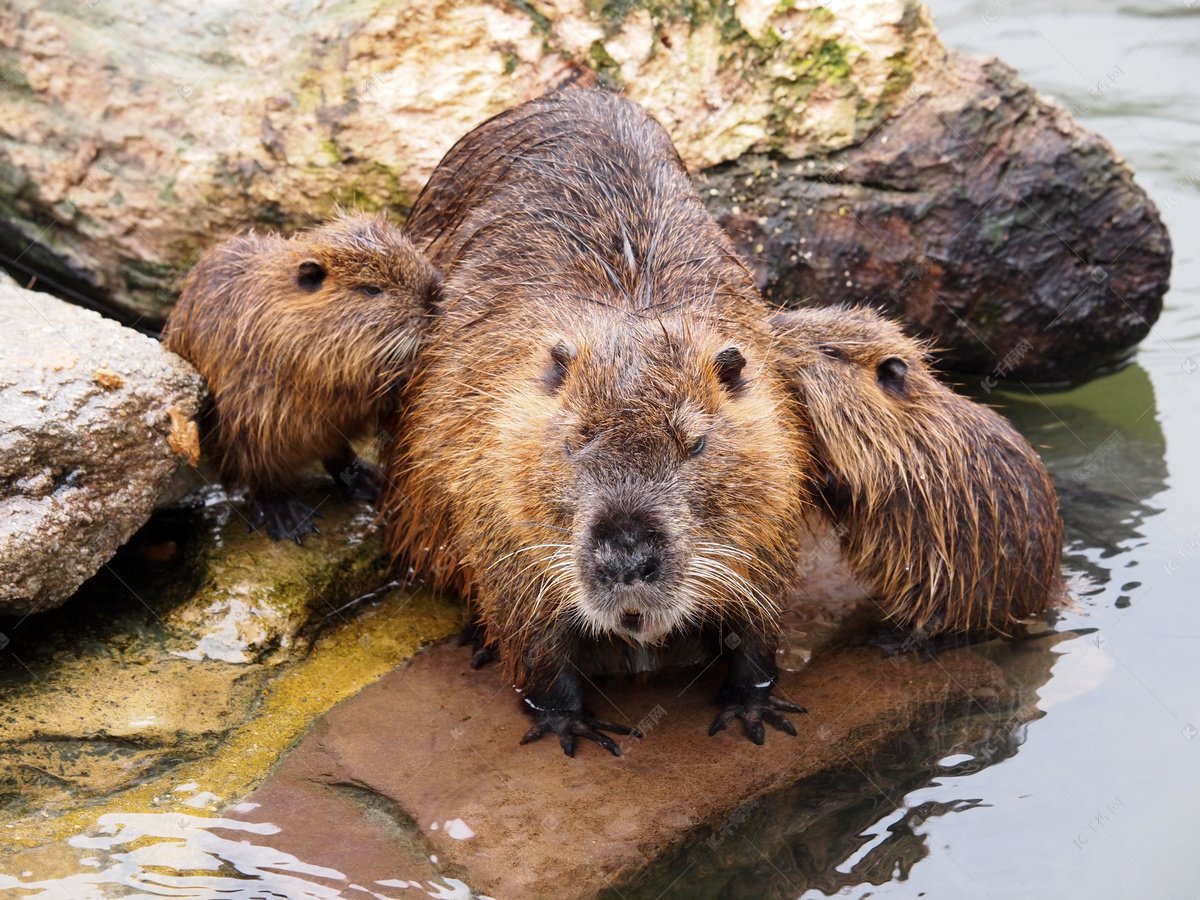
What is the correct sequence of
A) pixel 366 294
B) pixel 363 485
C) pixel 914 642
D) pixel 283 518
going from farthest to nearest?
pixel 363 485 → pixel 283 518 → pixel 366 294 → pixel 914 642

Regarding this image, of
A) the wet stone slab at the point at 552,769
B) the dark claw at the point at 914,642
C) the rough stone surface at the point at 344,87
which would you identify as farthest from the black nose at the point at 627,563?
the rough stone surface at the point at 344,87

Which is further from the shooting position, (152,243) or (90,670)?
(152,243)

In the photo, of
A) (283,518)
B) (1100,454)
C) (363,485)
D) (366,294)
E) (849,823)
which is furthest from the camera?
(1100,454)

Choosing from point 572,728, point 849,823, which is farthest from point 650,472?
point 849,823

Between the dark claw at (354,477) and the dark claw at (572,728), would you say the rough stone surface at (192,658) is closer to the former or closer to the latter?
the dark claw at (354,477)

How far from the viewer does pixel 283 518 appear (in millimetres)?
4586

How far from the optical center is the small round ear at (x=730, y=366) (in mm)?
3588

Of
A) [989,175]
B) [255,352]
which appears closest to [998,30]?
[989,175]

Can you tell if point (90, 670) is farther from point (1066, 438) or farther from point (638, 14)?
point (1066, 438)

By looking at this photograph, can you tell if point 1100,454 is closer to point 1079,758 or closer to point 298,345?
point 1079,758

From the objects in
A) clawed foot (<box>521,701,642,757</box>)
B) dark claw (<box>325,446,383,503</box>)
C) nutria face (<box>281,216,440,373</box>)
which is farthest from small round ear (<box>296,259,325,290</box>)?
clawed foot (<box>521,701,642,757</box>)

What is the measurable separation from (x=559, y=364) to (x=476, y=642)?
1.14 m

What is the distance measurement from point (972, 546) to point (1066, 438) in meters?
1.66

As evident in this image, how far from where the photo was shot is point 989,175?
18.1ft
